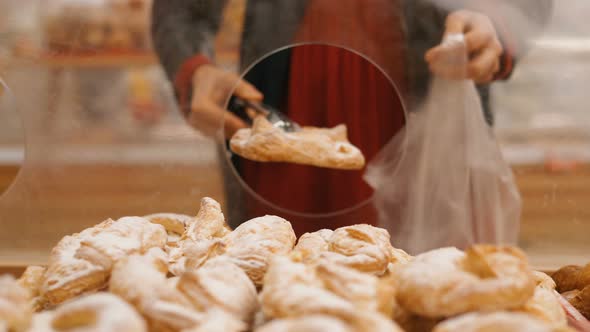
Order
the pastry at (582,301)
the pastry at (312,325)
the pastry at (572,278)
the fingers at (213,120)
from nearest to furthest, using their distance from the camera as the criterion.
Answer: the pastry at (312,325) < the pastry at (582,301) < the pastry at (572,278) < the fingers at (213,120)

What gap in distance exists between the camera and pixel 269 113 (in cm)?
152

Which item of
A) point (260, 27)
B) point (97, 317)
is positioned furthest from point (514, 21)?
point (97, 317)

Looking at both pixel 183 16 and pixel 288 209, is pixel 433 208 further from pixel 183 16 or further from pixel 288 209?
pixel 183 16

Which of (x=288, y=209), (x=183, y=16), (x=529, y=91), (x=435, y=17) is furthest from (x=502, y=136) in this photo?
(x=183, y=16)

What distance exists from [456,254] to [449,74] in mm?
1080

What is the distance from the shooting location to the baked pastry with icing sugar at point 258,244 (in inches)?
30.3

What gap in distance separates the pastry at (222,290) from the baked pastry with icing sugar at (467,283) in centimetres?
17

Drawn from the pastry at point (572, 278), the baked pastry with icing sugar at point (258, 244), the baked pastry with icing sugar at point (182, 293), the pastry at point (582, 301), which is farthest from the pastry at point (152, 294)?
the pastry at point (572, 278)

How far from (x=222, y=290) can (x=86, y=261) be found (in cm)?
20

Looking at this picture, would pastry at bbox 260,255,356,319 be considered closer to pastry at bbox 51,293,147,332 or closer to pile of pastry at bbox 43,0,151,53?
pastry at bbox 51,293,147,332

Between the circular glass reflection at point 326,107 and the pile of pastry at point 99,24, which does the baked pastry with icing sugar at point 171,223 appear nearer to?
the circular glass reflection at point 326,107

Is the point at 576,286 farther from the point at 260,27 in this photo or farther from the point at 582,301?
the point at 260,27

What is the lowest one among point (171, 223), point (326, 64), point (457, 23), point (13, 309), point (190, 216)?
point (190, 216)

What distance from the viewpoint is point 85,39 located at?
170cm
